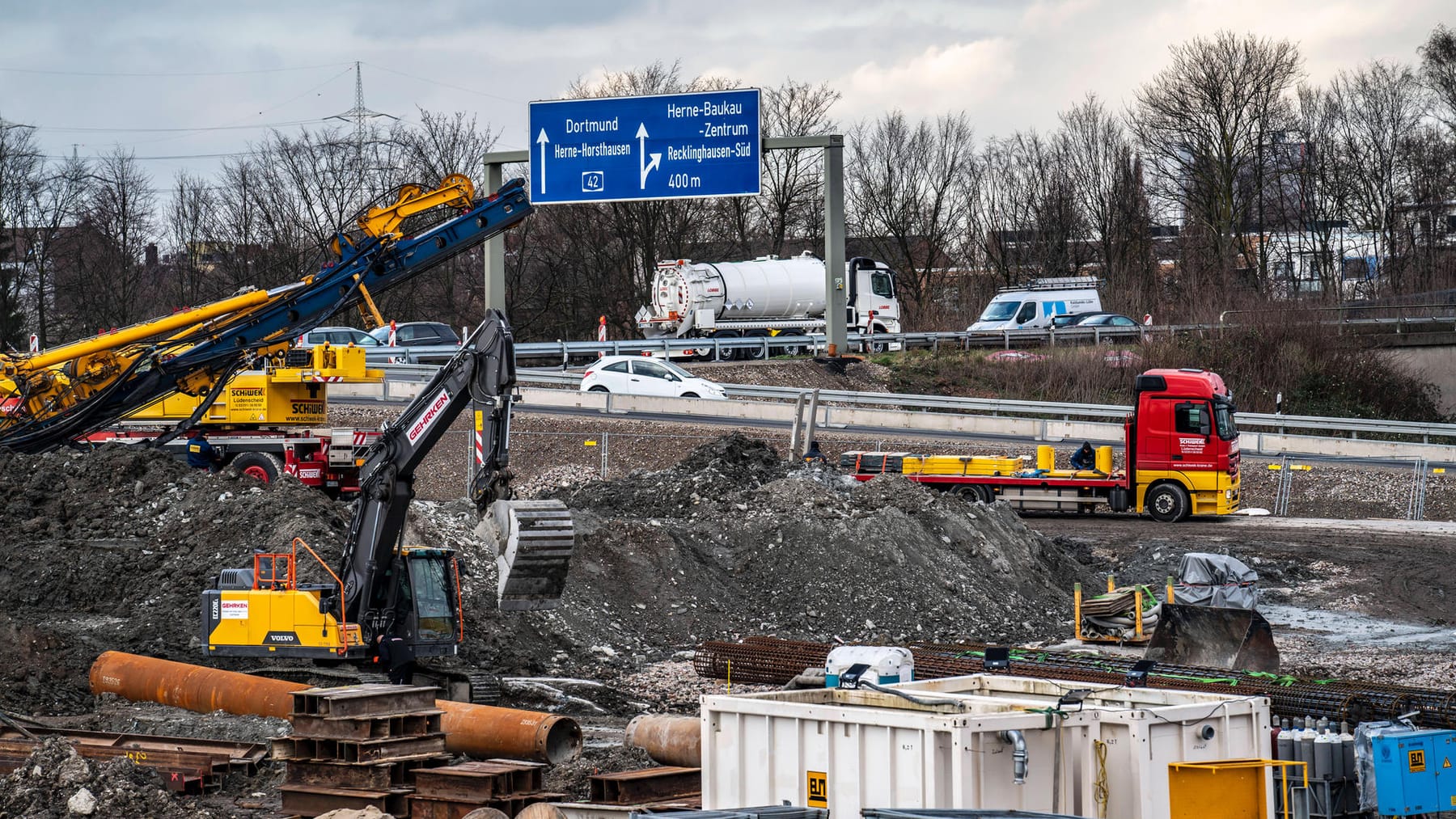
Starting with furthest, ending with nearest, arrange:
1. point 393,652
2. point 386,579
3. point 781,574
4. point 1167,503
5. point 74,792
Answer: point 1167,503, point 781,574, point 386,579, point 393,652, point 74,792

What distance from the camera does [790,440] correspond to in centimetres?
3309

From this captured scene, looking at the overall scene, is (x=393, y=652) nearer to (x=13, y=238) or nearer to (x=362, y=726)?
(x=362, y=726)

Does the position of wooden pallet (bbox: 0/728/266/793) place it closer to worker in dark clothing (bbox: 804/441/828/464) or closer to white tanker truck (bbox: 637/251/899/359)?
worker in dark clothing (bbox: 804/441/828/464)

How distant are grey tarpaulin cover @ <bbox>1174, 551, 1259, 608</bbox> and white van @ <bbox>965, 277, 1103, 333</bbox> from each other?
96.0 feet

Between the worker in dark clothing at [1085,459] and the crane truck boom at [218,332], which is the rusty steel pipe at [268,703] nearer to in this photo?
the crane truck boom at [218,332]

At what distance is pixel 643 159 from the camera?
96.6ft

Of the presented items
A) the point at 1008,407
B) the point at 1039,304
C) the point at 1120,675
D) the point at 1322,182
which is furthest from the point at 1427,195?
the point at 1120,675

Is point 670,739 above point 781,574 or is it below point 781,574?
below

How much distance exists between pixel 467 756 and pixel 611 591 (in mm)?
7934

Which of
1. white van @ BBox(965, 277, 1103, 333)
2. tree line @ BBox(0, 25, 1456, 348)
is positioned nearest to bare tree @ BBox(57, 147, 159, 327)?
tree line @ BBox(0, 25, 1456, 348)

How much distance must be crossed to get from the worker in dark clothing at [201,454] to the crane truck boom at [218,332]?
170 centimetres

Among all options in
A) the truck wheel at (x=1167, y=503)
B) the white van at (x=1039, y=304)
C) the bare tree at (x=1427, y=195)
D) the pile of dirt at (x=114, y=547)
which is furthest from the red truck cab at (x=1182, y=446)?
the bare tree at (x=1427, y=195)

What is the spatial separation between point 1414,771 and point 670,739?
5096mm

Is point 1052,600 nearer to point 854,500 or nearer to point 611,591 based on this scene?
point 854,500
